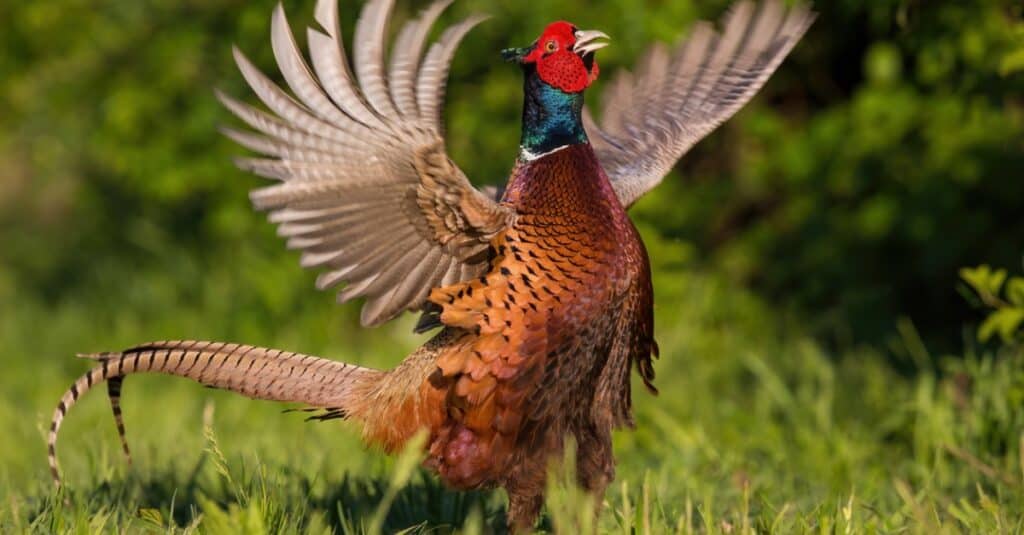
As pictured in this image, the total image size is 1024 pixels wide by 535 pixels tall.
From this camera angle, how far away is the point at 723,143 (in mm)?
7469

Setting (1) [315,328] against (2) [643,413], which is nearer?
(2) [643,413]

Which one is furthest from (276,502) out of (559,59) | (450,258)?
(559,59)

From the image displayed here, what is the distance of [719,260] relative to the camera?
7441 millimetres

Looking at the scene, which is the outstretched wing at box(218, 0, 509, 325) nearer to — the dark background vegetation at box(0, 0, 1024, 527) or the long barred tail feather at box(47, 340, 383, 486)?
the long barred tail feather at box(47, 340, 383, 486)

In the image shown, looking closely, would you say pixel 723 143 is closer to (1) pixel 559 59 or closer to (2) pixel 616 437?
(2) pixel 616 437

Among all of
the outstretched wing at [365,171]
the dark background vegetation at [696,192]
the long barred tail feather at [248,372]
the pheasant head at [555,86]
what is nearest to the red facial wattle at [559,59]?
the pheasant head at [555,86]

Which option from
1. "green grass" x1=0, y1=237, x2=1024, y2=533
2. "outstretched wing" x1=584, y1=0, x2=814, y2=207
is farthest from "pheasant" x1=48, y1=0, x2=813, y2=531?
"outstretched wing" x1=584, y1=0, x2=814, y2=207

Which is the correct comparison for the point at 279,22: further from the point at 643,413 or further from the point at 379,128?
the point at 643,413

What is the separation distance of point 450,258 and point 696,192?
147 inches

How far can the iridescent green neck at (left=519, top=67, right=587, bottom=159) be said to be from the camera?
137 inches

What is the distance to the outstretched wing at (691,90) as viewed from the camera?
420cm

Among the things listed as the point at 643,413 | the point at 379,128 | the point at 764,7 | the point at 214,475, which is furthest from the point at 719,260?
the point at 379,128

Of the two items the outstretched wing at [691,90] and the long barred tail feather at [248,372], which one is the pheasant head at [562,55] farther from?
the long barred tail feather at [248,372]

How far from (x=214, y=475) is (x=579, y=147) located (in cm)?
172
